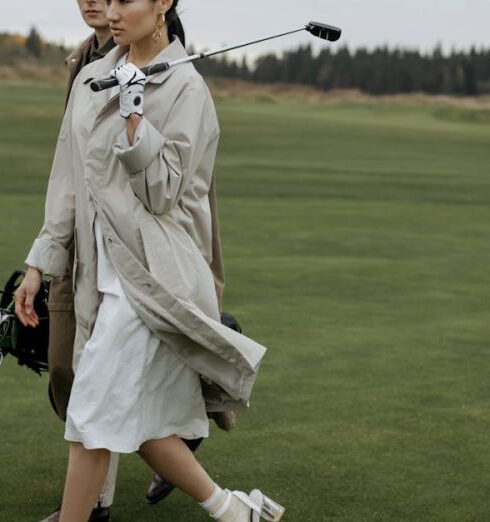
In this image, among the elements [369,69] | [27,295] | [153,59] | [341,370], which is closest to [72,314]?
[27,295]

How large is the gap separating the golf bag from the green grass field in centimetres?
63

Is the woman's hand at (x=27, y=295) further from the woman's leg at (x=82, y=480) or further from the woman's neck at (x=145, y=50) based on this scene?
the woman's neck at (x=145, y=50)

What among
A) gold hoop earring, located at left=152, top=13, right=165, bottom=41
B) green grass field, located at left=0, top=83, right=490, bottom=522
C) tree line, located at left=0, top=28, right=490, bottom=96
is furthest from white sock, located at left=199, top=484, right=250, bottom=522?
tree line, located at left=0, top=28, right=490, bottom=96

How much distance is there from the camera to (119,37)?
4.12 metres

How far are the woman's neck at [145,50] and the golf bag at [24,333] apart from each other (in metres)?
0.91

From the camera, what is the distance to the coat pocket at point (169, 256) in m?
4.11

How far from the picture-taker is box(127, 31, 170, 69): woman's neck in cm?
421

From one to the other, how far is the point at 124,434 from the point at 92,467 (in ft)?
0.66

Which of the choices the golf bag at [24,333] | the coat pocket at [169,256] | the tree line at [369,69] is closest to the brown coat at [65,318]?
the golf bag at [24,333]

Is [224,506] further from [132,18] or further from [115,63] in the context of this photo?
[132,18]

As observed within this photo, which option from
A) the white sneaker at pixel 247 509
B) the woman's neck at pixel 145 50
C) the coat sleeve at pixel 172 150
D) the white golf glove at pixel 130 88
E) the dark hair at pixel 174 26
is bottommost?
the white sneaker at pixel 247 509

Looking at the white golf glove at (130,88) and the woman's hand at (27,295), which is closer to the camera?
the white golf glove at (130,88)

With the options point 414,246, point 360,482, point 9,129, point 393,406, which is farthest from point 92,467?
point 9,129

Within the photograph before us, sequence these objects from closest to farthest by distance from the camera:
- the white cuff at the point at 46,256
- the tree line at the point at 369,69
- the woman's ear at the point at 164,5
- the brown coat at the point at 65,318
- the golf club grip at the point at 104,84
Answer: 1. the golf club grip at the point at 104,84
2. the woman's ear at the point at 164,5
3. the white cuff at the point at 46,256
4. the brown coat at the point at 65,318
5. the tree line at the point at 369,69
